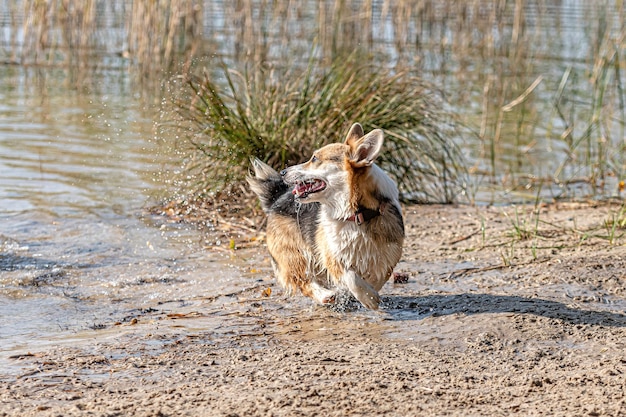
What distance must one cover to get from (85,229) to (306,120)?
201 cm

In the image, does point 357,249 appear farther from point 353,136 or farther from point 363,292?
point 353,136

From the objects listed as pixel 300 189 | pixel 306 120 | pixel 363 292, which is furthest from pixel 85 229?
pixel 363 292

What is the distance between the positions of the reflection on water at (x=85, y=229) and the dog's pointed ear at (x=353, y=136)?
1.29m

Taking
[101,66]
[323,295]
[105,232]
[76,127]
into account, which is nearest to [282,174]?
[323,295]

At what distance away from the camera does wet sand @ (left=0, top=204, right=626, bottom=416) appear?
334cm

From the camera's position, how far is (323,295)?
16.0 ft

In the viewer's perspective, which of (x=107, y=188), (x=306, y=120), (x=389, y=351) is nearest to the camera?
(x=389, y=351)

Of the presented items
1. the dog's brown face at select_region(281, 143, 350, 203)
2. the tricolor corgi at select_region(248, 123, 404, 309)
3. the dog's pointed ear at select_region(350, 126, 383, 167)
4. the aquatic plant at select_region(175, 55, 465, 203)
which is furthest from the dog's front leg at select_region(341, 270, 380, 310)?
the aquatic plant at select_region(175, 55, 465, 203)

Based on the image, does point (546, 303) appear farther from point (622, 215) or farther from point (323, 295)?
point (622, 215)

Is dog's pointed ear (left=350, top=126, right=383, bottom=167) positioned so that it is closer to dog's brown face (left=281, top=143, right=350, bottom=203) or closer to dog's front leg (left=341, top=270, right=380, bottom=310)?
dog's brown face (left=281, top=143, right=350, bottom=203)

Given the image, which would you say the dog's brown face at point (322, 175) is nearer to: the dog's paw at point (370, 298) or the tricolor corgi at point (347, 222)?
the tricolor corgi at point (347, 222)

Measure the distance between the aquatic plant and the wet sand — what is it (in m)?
1.46

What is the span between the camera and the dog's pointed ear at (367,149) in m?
4.47

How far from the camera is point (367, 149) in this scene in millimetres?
4531
